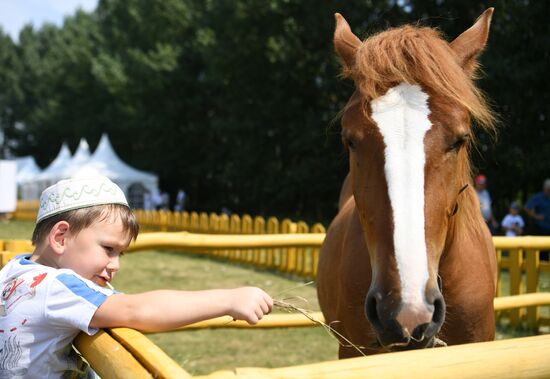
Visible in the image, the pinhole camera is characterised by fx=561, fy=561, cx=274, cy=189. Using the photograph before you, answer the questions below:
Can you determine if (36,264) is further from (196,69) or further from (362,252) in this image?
(196,69)

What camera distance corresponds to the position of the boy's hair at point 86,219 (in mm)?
1625

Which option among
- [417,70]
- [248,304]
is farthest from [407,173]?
[248,304]

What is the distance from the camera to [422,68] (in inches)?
84.8

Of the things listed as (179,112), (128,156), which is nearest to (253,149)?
(179,112)

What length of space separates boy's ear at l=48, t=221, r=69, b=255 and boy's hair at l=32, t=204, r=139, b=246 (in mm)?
17

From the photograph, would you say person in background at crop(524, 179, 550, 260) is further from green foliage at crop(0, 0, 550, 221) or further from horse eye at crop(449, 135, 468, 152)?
horse eye at crop(449, 135, 468, 152)

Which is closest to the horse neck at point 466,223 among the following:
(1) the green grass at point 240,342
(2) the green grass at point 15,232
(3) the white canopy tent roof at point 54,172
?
(1) the green grass at point 240,342

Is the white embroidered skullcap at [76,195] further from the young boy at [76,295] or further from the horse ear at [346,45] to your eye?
the horse ear at [346,45]

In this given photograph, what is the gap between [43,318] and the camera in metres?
1.46

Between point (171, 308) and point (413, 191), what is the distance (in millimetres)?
953

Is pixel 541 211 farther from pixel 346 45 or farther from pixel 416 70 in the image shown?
pixel 416 70

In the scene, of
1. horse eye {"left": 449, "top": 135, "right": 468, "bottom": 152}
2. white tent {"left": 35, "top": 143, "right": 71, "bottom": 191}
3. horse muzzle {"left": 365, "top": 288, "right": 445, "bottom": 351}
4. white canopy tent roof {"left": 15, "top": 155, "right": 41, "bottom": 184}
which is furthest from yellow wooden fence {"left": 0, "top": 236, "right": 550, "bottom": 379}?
white canopy tent roof {"left": 15, "top": 155, "right": 41, "bottom": 184}

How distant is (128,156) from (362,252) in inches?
1708

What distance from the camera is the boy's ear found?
1.62 meters
